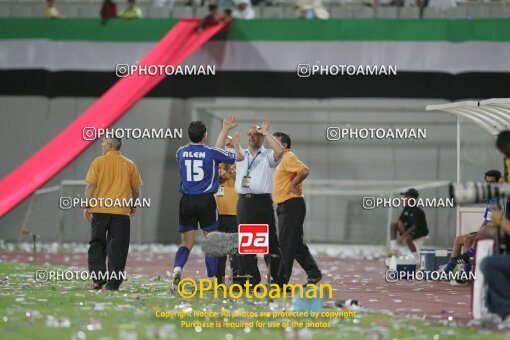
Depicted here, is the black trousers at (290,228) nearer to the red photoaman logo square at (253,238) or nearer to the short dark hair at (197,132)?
the red photoaman logo square at (253,238)

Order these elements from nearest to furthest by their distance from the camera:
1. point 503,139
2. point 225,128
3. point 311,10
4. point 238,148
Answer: point 503,139, point 225,128, point 238,148, point 311,10

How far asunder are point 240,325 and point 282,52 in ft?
53.8

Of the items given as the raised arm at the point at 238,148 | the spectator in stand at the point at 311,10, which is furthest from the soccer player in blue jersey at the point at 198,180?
the spectator in stand at the point at 311,10

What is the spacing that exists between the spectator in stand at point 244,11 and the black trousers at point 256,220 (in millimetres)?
12926

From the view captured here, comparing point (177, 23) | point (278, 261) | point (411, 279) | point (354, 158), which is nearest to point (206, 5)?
point (177, 23)

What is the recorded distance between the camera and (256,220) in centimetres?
1499

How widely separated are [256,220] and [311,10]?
1306 cm

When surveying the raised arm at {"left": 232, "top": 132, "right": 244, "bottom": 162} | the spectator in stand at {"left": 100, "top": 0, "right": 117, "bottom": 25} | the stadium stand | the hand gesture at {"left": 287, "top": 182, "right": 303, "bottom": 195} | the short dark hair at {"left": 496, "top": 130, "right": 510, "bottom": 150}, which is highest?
the stadium stand

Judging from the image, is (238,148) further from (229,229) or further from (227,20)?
(227,20)

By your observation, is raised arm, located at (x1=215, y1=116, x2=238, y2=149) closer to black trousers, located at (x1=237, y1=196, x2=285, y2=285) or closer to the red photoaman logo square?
black trousers, located at (x1=237, y1=196, x2=285, y2=285)

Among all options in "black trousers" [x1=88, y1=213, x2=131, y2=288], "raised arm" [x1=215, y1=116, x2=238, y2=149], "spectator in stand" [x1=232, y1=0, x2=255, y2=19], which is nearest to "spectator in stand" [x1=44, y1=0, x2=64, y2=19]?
"spectator in stand" [x1=232, y1=0, x2=255, y2=19]

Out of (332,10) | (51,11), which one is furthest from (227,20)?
(51,11)

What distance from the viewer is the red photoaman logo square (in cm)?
1346

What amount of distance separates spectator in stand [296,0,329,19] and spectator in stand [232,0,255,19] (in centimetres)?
114
